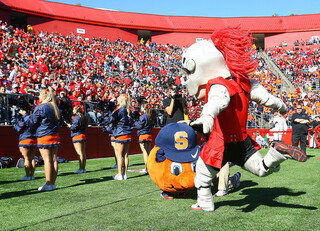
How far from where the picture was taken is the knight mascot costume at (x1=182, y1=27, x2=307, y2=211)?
377cm

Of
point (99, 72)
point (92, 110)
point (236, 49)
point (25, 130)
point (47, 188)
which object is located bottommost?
point (47, 188)

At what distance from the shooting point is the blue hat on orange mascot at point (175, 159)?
4.68 m

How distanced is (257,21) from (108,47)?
2032 centimetres

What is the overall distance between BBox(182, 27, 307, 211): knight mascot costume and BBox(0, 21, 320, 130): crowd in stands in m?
2.62

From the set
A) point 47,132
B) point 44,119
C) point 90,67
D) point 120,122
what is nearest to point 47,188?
point 47,132

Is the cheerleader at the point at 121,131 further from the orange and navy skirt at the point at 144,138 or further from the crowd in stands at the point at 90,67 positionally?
the crowd in stands at the point at 90,67

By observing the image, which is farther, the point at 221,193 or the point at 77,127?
the point at 77,127

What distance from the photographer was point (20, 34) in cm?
2214

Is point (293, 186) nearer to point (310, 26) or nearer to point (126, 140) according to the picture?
point (126, 140)

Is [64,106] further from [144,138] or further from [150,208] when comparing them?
[150,208]

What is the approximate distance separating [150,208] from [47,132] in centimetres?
264

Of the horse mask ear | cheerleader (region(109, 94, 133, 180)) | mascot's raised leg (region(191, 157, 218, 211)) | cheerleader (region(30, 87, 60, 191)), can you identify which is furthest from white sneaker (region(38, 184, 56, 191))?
mascot's raised leg (region(191, 157, 218, 211))

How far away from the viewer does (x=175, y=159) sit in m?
4.80

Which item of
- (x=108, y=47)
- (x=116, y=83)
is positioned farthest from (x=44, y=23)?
(x=116, y=83)
